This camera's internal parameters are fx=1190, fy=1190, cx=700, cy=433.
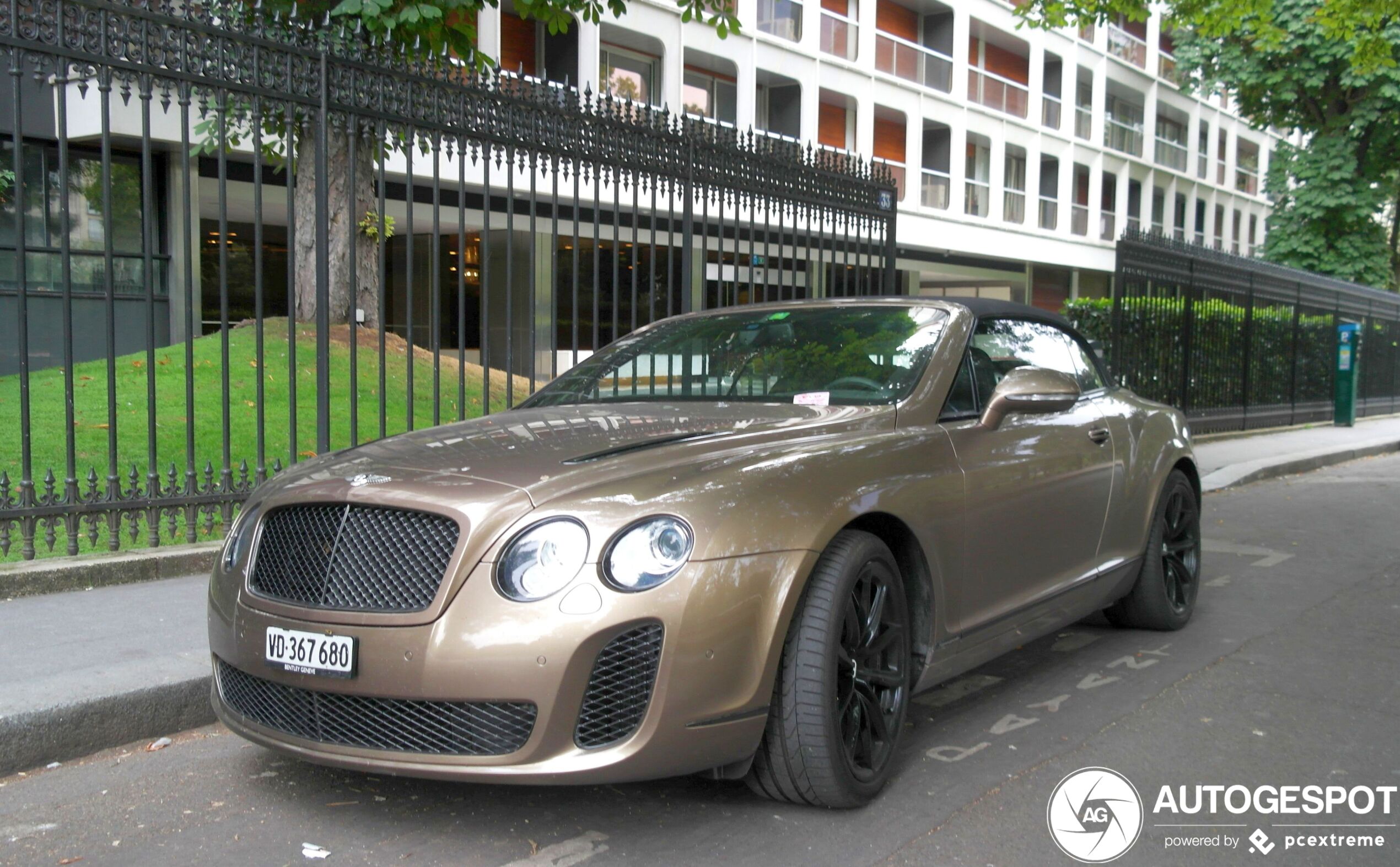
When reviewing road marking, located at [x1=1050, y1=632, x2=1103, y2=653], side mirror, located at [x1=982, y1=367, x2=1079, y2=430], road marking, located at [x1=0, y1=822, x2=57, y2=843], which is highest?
side mirror, located at [x1=982, y1=367, x2=1079, y2=430]

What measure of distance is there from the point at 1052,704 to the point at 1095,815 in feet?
3.52

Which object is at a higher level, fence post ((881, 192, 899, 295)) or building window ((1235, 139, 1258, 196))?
building window ((1235, 139, 1258, 196))

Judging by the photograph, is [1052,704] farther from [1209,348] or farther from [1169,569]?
[1209,348]

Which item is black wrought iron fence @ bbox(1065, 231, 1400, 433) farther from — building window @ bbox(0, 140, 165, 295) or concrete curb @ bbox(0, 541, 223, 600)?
building window @ bbox(0, 140, 165, 295)

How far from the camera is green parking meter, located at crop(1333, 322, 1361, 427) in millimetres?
19344

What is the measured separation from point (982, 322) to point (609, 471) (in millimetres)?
2107

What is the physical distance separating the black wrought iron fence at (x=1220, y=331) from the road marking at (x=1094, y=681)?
7.09m

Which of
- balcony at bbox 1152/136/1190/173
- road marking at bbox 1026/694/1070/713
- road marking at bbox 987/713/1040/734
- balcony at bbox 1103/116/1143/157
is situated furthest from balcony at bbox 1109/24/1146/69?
road marking at bbox 987/713/1040/734

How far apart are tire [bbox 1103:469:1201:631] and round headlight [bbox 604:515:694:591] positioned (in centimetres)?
317

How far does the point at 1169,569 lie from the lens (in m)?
5.62

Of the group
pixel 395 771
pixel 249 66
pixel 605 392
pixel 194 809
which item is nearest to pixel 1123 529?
pixel 605 392

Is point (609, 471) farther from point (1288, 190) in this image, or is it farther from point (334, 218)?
point (1288, 190)

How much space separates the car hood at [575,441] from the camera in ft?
10.6

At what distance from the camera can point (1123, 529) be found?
5.09 meters
